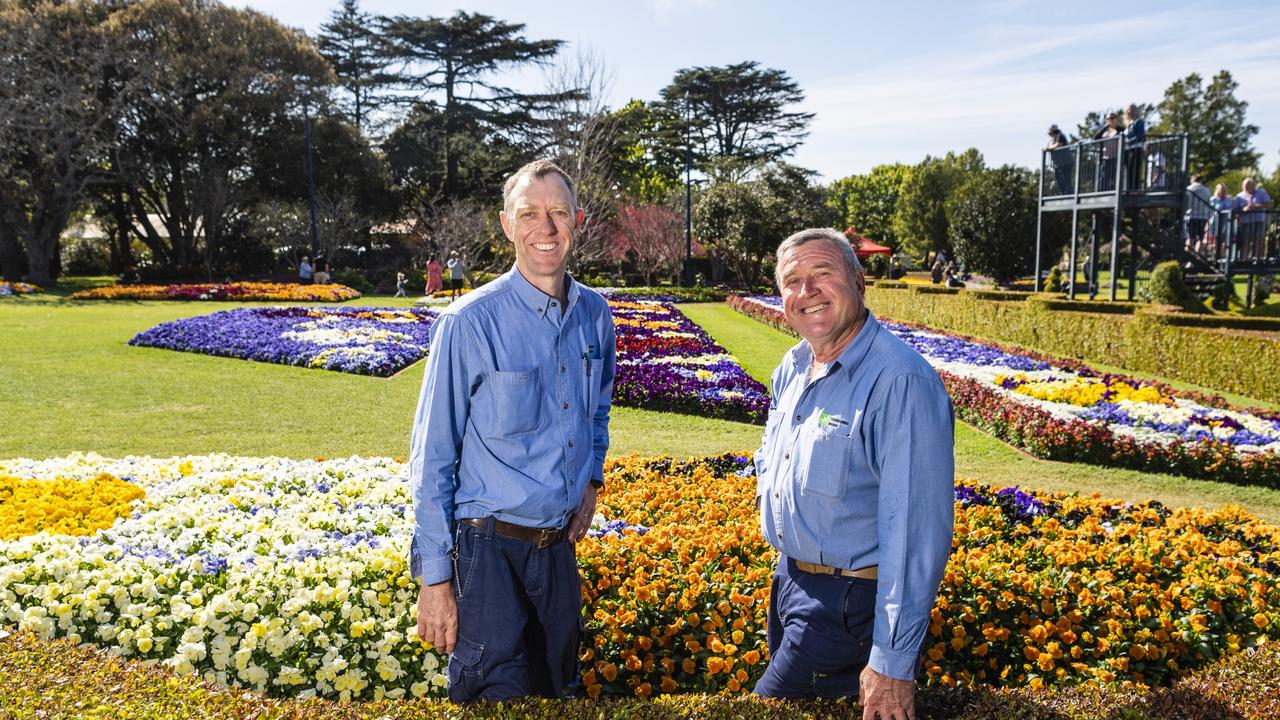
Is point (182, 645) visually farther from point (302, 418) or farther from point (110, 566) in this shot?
point (302, 418)

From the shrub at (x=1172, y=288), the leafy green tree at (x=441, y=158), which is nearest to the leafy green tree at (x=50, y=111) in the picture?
the leafy green tree at (x=441, y=158)

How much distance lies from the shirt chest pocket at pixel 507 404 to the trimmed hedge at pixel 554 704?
0.76 m

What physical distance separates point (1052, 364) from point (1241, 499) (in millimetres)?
5355

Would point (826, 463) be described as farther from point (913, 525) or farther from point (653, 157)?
point (653, 157)

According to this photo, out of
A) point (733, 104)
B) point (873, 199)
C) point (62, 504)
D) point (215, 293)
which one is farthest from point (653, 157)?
point (62, 504)

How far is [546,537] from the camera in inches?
96.5

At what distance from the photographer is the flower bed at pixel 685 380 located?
9.49 metres

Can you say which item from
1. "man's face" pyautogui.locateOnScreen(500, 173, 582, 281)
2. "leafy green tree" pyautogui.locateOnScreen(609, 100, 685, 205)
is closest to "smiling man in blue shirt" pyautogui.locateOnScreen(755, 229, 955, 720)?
"man's face" pyautogui.locateOnScreen(500, 173, 582, 281)

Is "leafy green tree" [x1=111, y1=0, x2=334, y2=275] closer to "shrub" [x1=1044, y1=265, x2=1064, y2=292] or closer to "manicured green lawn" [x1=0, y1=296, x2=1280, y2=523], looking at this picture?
"manicured green lawn" [x1=0, y1=296, x2=1280, y2=523]

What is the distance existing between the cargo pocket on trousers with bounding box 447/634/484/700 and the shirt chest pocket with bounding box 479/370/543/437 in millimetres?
603

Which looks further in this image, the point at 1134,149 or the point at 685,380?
the point at 1134,149

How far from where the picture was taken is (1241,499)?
6.44 meters

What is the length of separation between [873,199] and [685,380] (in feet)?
249

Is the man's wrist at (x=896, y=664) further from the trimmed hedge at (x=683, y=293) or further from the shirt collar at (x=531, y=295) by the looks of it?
the trimmed hedge at (x=683, y=293)
